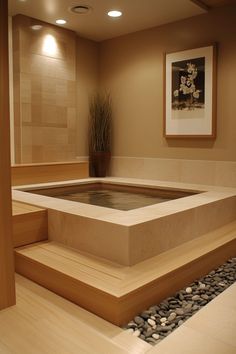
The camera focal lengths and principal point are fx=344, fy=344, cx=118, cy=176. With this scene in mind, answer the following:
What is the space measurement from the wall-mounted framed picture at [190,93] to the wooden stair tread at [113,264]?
6.28ft

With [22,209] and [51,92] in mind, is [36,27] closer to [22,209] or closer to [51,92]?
[51,92]

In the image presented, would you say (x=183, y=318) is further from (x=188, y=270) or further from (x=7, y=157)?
(x=7, y=157)

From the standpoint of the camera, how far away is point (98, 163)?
197 inches

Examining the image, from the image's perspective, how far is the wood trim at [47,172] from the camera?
401 cm

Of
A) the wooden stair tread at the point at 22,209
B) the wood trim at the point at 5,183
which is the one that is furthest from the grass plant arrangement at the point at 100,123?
the wood trim at the point at 5,183

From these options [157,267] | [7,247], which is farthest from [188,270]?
[7,247]

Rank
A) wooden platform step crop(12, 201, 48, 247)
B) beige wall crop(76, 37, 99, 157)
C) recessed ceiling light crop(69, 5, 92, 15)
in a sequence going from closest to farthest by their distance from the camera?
wooden platform step crop(12, 201, 48, 247) < recessed ceiling light crop(69, 5, 92, 15) < beige wall crop(76, 37, 99, 157)

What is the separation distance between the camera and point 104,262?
2.15m

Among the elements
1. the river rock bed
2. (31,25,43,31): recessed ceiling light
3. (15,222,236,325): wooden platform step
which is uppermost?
(31,25,43,31): recessed ceiling light

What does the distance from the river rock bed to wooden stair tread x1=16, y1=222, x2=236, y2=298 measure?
0.56 ft

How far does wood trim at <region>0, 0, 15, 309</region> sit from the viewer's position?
1.75 meters

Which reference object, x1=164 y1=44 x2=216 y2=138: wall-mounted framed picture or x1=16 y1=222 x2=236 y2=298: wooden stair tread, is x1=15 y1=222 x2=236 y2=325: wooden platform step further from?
x1=164 y1=44 x2=216 y2=138: wall-mounted framed picture

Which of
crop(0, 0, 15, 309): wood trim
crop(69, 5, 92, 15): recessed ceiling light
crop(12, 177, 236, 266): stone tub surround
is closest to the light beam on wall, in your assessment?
crop(69, 5, 92, 15): recessed ceiling light

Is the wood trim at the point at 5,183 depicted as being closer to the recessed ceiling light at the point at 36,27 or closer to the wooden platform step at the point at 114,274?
the wooden platform step at the point at 114,274
